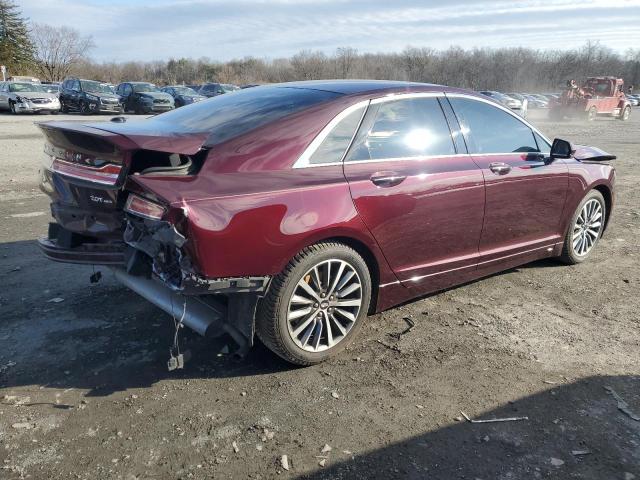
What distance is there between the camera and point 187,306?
3248mm

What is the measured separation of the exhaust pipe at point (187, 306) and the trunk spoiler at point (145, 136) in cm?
85

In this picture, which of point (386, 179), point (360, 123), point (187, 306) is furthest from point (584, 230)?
point (187, 306)

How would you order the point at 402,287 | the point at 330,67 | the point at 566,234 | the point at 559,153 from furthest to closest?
the point at 330,67 → the point at 566,234 → the point at 559,153 → the point at 402,287

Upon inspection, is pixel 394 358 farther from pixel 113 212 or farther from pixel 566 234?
pixel 566 234

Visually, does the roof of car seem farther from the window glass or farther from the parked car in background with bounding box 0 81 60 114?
the parked car in background with bounding box 0 81 60 114

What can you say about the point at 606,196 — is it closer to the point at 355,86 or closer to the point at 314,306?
the point at 355,86

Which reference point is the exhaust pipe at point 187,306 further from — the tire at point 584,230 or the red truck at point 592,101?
the red truck at point 592,101

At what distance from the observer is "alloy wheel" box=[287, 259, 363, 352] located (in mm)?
3361

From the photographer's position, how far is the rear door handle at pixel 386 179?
3.59m

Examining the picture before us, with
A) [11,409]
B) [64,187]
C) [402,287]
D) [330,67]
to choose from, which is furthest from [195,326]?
[330,67]

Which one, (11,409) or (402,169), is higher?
(402,169)

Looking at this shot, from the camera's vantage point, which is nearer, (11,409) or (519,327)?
(11,409)

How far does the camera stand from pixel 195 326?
3148 mm

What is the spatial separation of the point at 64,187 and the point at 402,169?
7.42ft
